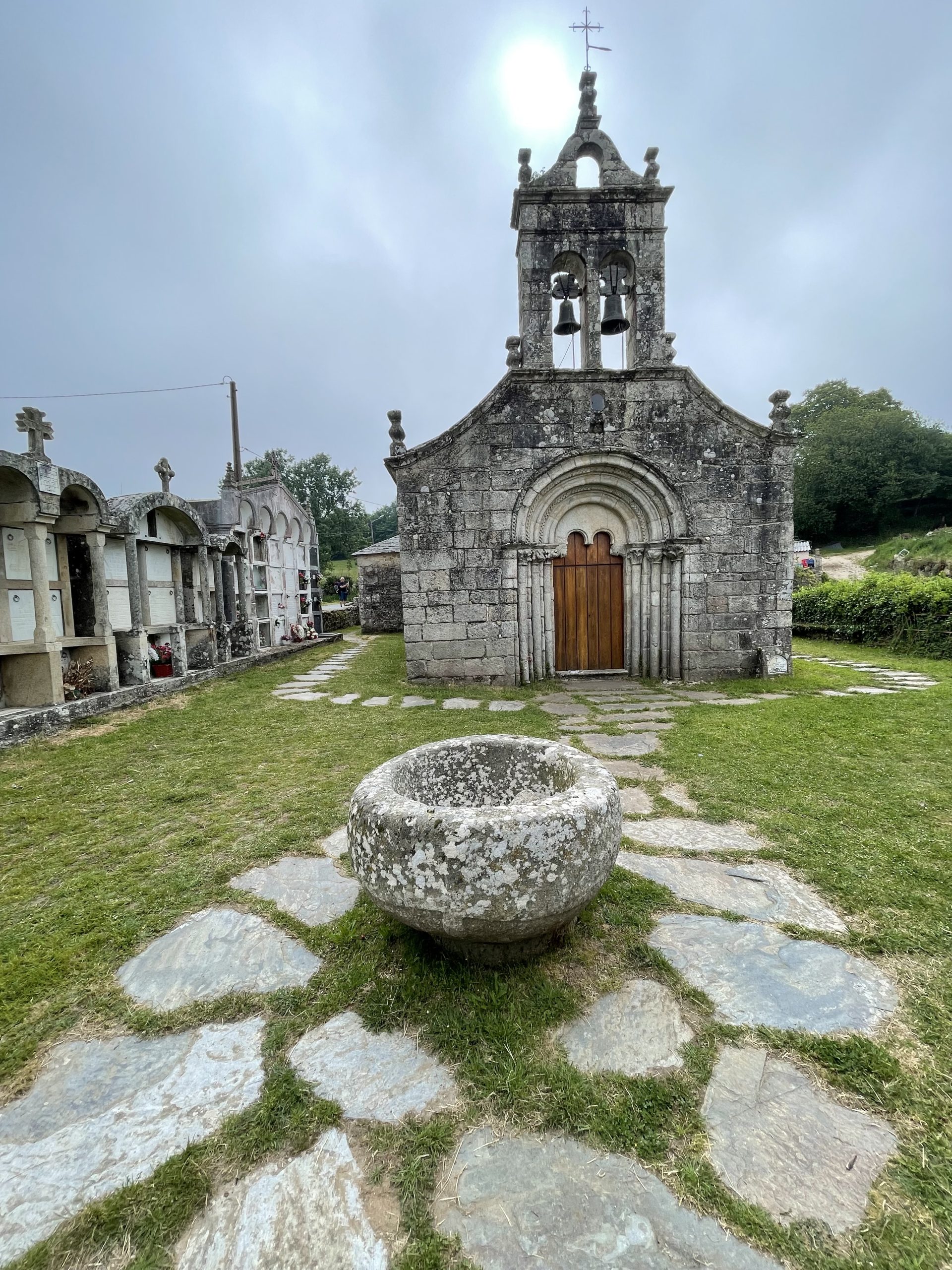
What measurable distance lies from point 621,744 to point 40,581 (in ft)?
20.6

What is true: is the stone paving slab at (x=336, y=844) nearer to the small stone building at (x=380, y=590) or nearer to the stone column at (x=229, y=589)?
the stone column at (x=229, y=589)

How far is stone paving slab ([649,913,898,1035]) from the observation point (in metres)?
1.71

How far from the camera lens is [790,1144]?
1.33 meters

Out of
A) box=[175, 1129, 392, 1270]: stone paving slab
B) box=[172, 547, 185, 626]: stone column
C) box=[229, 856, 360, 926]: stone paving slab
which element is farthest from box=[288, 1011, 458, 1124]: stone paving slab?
box=[172, 547, 185, 626]: stone column

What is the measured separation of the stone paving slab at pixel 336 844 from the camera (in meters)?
2.85

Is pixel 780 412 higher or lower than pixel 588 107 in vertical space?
lower

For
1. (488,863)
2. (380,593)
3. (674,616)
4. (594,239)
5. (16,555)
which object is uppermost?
(594,239)

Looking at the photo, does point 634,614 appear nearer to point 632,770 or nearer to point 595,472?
point 595,472

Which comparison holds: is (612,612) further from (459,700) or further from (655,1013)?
(655,1013)

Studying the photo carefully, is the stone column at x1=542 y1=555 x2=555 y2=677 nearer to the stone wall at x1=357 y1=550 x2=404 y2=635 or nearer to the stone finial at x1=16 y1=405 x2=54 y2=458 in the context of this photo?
the stone finial at x1=16 y1=405 x2=54 y2=458

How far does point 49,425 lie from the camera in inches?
233

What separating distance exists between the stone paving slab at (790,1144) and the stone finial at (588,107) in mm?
10200

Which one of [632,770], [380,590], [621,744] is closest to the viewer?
[632,770]

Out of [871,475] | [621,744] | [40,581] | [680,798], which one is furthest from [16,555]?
[871,475]
